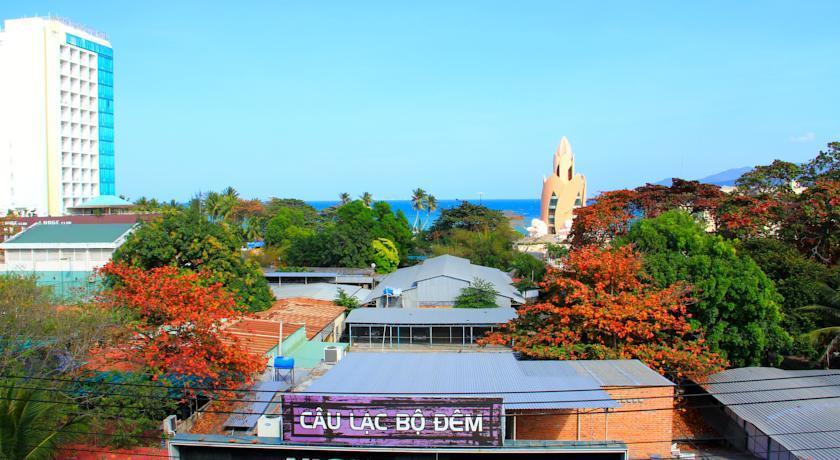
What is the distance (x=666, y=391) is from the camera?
15.5 m

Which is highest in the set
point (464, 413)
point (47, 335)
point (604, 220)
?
point (604, 220)

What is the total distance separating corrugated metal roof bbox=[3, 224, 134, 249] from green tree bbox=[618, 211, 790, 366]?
98.1 ft

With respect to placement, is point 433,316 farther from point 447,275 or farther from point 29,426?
point 29,426

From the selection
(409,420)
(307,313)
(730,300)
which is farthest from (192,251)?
(730,300)

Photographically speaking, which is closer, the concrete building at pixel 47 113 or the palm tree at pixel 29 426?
the palm tree at pixel 29 426

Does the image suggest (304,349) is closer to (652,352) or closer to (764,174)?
(652,352)

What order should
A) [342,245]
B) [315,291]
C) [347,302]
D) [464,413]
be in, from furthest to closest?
1. [342,245]
2. [315,291]
3. [347,302]
4. [464,413]

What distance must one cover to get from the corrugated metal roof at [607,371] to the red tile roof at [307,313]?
34.7 ft

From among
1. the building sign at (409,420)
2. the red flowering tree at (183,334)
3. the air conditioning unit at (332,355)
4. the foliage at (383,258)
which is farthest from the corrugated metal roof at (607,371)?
the foliage at (383,258)

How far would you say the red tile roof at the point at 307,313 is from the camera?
26.0 metres

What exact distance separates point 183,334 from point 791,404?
1616 cm

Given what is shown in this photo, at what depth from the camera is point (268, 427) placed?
1421cm

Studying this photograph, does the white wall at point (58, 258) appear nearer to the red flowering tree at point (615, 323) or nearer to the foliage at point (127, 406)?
the foliage at point (127, 406)

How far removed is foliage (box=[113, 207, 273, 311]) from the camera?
27453 millimetres
